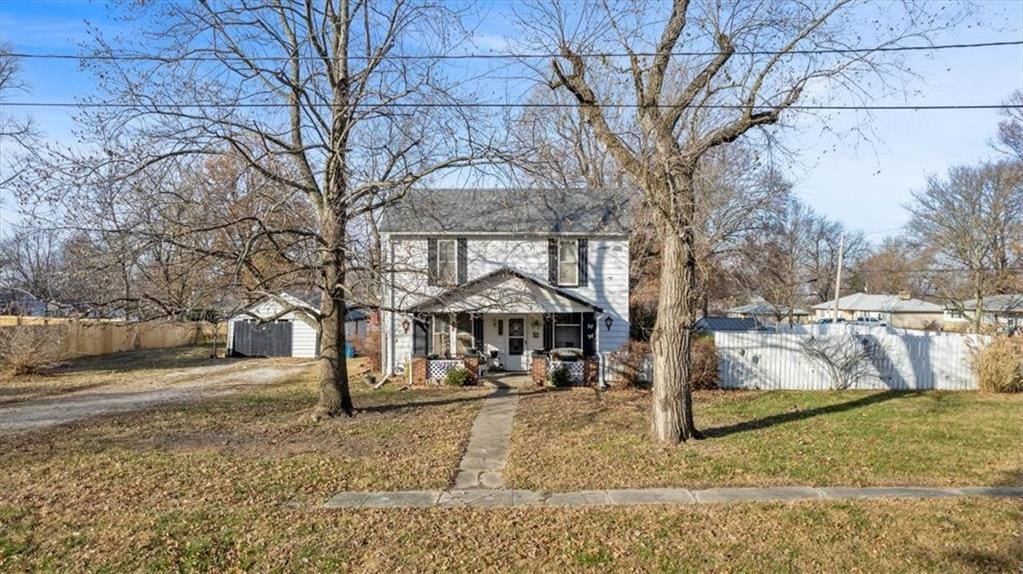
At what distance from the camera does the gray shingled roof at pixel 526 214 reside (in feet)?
62.6

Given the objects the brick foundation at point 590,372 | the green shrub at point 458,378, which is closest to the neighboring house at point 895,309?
the brick foundation at point 590,372

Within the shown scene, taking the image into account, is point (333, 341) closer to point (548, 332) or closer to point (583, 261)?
point (548, 332)

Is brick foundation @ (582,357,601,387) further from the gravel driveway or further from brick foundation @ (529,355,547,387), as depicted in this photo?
the gravel driveway

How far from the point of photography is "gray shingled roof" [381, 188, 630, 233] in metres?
19.1

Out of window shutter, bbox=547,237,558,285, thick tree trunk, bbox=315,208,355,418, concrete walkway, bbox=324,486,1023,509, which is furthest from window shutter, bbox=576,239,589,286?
concrete walkway, bbox=324,486,1023,509

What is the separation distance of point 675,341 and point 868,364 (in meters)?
10.4

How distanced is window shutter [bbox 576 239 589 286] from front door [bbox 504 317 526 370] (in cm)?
232

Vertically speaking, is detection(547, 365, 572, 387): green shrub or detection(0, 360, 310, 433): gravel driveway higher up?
detection(547, 365, 572, 387): green shrub

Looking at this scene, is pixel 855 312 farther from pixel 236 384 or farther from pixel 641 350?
pixel 236 384

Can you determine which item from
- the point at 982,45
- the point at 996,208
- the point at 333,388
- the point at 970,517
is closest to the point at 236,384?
the point at 333,388

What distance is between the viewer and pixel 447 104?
10906 millimetres

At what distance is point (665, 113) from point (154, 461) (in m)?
9.28

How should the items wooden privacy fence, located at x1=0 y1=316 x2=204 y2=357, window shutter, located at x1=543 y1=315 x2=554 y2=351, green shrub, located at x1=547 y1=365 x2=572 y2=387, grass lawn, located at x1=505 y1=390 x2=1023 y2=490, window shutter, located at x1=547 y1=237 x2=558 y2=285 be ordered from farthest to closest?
1. wooden privacy fence, located at x1=0 y1=316 x2=204 y2=357
2. window shutter, located at x1=543 y1=315 x2=554 y2=351
3. window shutter, located at x1=547 y1=237 x2=558 y2=285
4. green shrub, located at x1=547 y1=365 x2=572 y2=387
5. grass lawn, located at x1=505 y1=390 x2=1023 y2=490

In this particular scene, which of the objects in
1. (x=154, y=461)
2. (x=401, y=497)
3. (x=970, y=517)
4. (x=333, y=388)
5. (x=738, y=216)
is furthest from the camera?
(x=738, y=216)
